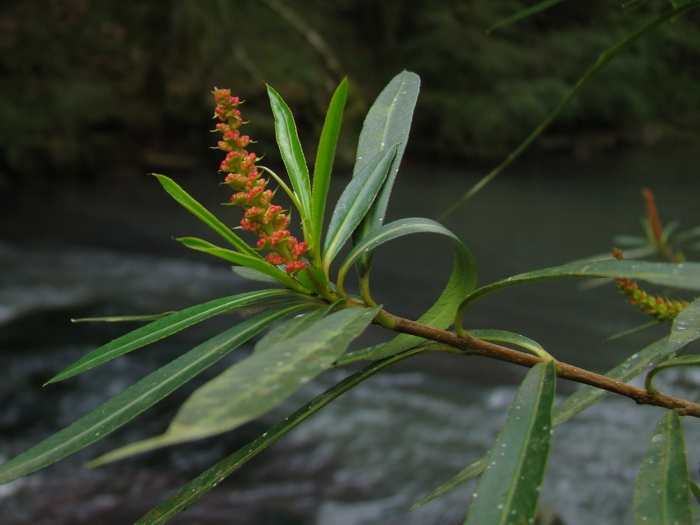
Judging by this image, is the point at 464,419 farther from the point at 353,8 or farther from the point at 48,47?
the point at 353,8

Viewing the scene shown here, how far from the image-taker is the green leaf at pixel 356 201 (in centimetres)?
38

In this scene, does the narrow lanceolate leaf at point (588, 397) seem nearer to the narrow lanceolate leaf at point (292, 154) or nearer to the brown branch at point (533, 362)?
the brown branch at point (533, 362)

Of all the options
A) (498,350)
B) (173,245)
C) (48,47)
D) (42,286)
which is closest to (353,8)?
(48,47)

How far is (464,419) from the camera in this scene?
244 centimetres

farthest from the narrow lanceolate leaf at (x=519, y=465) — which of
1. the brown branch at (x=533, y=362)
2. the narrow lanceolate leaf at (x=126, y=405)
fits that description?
the narrow lanceolate leaf at (x=126, y=405)

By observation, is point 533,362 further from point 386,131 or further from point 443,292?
point 386,131

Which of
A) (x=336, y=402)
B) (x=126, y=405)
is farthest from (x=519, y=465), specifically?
(x=336, y=402)

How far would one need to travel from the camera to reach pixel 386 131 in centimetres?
43

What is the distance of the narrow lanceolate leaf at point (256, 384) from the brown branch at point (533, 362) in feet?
0.21

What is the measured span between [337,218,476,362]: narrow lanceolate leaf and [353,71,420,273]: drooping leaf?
0.03 m

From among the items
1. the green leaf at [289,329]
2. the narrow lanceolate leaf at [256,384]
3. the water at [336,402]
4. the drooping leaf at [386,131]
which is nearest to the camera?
the narrow lanceolate leaf at [256,384]

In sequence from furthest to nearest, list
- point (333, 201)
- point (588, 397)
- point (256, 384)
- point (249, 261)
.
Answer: point (333, 201)
point (588, 397)
point (249, 261)
point (256, 384)

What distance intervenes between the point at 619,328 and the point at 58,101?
207 inches

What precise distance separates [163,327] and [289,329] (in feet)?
0.29
